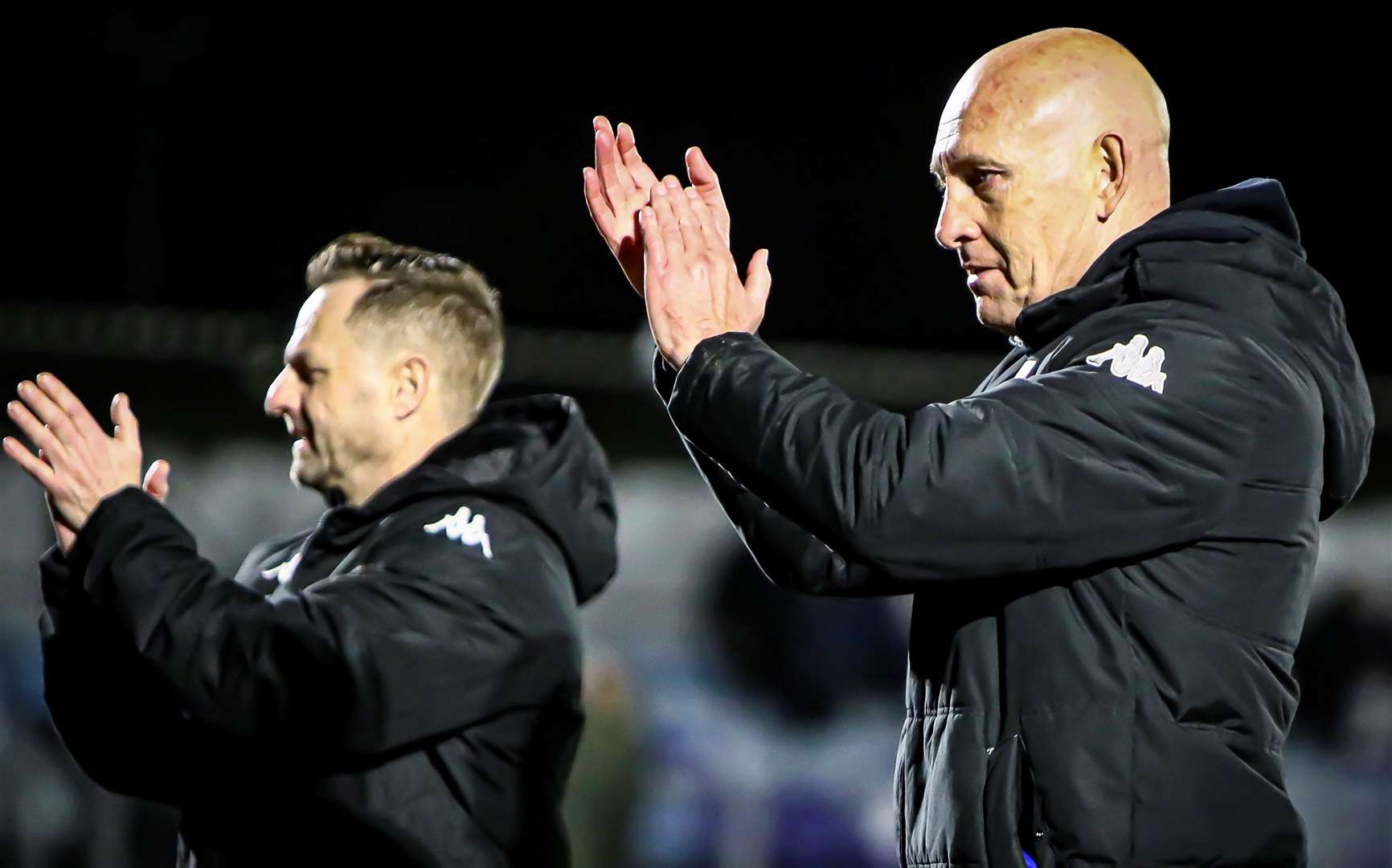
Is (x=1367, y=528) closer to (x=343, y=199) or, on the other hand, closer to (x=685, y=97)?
(x=685, y=97)

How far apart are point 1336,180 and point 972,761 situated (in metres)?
6.14

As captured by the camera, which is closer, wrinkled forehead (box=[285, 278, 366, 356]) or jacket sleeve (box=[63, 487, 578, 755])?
jacket sleeve (box=[63, 487, 578, 755])

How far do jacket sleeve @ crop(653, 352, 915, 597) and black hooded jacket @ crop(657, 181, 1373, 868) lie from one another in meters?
0.19

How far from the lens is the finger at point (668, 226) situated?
187 cm

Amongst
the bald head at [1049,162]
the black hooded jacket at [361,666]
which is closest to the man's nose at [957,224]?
the bald head at [1049,162]

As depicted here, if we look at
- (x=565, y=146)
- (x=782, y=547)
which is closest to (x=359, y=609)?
(x=782, y=547)

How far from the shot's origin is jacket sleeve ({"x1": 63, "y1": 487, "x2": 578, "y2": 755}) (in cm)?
220

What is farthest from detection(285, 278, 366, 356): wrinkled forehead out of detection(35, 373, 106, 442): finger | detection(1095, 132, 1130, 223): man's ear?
detection(1095, 132, 1130, 223): man's ear

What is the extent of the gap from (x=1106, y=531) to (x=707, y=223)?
0.58 meters

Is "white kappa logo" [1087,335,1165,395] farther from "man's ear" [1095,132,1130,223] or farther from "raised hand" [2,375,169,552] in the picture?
"raised hand" [2,375,169,552]

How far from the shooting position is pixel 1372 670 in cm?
616

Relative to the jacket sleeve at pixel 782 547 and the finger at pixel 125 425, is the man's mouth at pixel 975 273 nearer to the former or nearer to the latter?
the jacket sleeve at pixel 782 547

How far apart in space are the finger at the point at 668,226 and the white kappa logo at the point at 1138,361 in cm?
48

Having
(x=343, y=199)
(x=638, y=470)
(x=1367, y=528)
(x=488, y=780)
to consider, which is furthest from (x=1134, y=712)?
(x=343, y=199)
